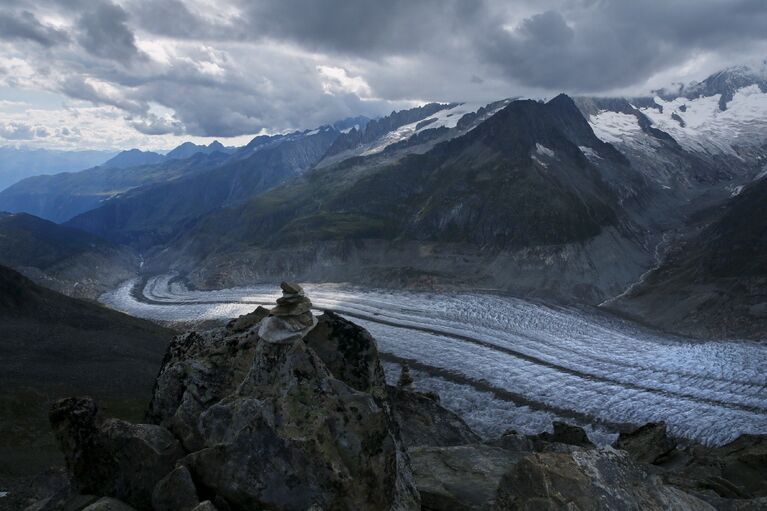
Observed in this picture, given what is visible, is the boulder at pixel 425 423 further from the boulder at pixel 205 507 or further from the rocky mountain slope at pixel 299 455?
the boulder at pixel 205 507

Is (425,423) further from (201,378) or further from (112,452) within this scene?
(112,452)

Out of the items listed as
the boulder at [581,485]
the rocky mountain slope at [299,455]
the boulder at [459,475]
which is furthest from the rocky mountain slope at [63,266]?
the boulder at [581,485]

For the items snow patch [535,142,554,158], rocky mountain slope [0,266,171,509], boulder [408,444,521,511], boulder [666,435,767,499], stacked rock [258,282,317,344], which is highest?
snow patch [535,142,554,158]

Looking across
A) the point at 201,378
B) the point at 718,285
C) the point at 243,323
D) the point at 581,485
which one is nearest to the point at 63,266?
the point at 243,323

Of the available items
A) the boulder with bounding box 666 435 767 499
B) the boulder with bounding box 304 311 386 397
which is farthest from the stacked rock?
the boulder with bounding box 666 435 767 499

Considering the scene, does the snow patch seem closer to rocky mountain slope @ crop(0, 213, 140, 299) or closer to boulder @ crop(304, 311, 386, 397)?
rocky mountain slope @ crop(0, 213, 140, 299)

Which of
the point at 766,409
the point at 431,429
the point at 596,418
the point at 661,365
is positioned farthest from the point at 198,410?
the point at 661,365
